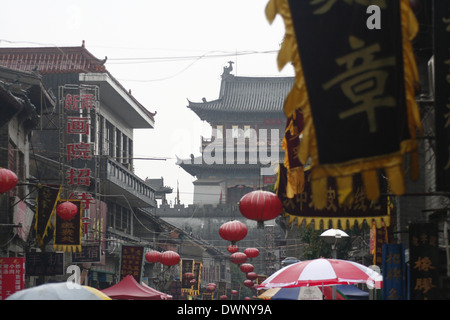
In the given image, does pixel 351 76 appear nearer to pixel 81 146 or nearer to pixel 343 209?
pixel 343 209

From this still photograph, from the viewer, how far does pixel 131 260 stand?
86.4ft

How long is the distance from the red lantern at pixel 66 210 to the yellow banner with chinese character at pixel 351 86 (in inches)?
675

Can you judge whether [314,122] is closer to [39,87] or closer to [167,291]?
[39,87]

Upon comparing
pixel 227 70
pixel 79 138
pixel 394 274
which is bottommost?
pixel 394 274

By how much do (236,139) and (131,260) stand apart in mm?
40139

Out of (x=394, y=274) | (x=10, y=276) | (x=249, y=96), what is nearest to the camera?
(x=394, y=274)

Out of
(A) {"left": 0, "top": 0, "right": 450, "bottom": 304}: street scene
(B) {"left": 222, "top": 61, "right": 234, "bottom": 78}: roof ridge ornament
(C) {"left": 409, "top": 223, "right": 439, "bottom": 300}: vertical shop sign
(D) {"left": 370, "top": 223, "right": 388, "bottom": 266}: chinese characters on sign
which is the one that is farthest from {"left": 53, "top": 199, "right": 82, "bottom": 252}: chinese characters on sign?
(B) {"left": 222, "top": 61, "right": 234, "bottom": 78}: roof ridge ornament

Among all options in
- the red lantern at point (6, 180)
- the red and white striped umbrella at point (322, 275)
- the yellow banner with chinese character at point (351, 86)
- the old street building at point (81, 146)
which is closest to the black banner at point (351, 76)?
the yellow banner with chinese character at point (351, 86)

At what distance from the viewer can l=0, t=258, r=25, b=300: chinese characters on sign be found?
766 inches

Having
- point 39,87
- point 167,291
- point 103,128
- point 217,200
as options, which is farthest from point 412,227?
point 217,200

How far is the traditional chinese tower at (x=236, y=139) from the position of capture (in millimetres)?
65875

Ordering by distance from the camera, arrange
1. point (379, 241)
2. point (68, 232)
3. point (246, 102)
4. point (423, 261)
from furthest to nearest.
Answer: point (246, 102) → point (68, 232) → point (379, 241) → point (423, 261)

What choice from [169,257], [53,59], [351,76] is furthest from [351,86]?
[53,59]

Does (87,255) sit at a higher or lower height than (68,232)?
lower
